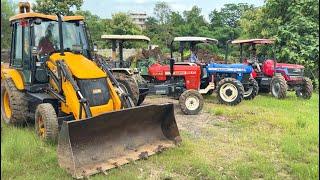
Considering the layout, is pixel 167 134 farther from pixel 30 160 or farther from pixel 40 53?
pixel 40 53

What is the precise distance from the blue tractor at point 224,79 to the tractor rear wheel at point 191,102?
1720 mm

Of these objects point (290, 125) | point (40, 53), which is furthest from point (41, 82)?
point (290, 125)

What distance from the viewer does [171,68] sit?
11273 mm

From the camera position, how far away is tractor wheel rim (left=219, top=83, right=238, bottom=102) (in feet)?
38.3

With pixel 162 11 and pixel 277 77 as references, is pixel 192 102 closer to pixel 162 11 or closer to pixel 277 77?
pixel 277 77

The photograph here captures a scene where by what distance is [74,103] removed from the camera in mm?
7125

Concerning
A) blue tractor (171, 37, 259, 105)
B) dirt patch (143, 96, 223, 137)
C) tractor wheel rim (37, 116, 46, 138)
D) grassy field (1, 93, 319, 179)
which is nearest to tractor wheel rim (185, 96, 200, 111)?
dirt patch (143, 96, 223, 137)

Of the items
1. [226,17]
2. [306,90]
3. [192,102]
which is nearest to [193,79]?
[192,102]

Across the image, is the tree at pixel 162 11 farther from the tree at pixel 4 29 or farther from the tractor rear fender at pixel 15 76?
the tractor rear fender at pixel 15 76

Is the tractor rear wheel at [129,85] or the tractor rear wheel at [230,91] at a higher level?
the tractor rear wheel at [129,85]

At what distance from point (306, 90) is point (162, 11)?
39.4 meters

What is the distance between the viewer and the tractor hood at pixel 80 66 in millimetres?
7328

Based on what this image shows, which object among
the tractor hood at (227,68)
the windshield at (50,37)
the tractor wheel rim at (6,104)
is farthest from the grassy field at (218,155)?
the tractor hood at (227,68)

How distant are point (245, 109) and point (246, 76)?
1.97 m
